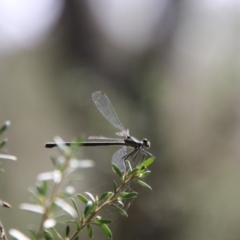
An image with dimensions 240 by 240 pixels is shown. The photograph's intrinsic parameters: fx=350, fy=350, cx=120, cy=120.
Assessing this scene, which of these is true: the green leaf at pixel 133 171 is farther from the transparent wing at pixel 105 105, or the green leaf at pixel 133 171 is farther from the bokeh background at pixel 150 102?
the bokeh background at pixel 150 102

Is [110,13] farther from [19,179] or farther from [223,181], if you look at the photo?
[223,181]

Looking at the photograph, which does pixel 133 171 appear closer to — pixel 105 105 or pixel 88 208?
pixel 88 208

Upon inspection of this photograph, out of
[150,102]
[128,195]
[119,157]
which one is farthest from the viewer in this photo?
[150,102]

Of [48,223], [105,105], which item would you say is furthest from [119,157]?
[48,223]

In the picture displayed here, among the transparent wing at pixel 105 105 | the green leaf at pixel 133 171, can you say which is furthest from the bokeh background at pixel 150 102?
the green leaf at pixel 133 171

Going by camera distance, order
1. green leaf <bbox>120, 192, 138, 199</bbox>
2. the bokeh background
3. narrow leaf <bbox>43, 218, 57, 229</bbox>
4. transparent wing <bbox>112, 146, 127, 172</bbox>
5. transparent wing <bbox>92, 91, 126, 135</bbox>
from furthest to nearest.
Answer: the bokeh background < transparent wing <bbox>92, 91, 126, 135</bbox> < transparent wing <bbox>112, 146, 127, 172</bbox> < green leaf <bbox>120, 192, 138, 199</bbox> < narrow leaf <bbox>43, 218, 57, 229</bbox>

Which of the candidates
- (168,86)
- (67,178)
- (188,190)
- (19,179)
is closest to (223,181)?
(188,190)

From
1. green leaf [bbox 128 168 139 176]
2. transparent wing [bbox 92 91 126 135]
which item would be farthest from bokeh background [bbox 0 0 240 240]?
green leaf [bbox 128 168 139 176]

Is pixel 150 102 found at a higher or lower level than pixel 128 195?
higher

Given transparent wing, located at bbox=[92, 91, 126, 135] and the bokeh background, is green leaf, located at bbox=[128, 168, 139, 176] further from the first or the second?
the bokeh background
